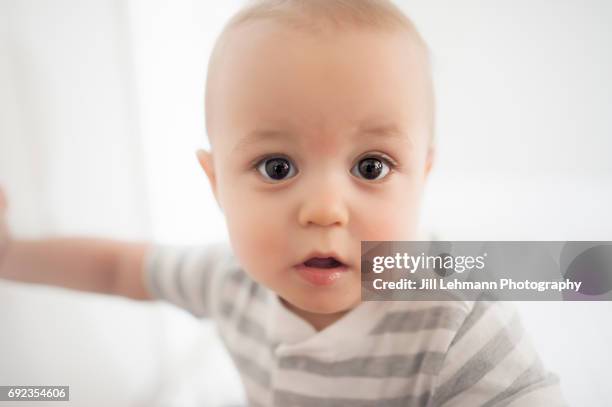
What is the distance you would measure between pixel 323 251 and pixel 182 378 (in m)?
0.41

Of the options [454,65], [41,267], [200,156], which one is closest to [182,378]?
[41,267]

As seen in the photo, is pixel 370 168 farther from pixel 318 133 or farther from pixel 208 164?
pixel 208 164

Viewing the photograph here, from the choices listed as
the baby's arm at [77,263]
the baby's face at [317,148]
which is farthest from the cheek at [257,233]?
the baby's arm at [77,263]

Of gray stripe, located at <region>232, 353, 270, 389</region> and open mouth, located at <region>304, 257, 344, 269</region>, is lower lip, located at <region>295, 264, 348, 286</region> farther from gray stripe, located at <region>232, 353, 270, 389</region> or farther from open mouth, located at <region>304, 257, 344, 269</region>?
gray stripe, located at <region>232, 353, 270, 389</region>

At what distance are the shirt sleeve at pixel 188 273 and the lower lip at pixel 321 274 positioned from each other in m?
0.21

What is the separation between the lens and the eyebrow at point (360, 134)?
375 millimetres

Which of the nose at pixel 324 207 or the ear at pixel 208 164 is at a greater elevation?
the ear at pixel 208 164

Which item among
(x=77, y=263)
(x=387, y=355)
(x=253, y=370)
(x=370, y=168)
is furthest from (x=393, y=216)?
(x=77, y=263)

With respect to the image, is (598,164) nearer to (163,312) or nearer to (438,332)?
(438,332)

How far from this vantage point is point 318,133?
1.22 ft

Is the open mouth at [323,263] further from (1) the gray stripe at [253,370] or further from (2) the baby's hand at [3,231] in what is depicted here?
(2) the baby's hand at [3,231]

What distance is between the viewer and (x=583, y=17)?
0.47 meters

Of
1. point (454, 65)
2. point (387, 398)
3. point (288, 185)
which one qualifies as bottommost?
point (387, 398)

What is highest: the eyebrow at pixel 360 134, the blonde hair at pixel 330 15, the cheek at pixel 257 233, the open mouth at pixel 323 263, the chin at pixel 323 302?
the blonde hair at pixel 330 15
